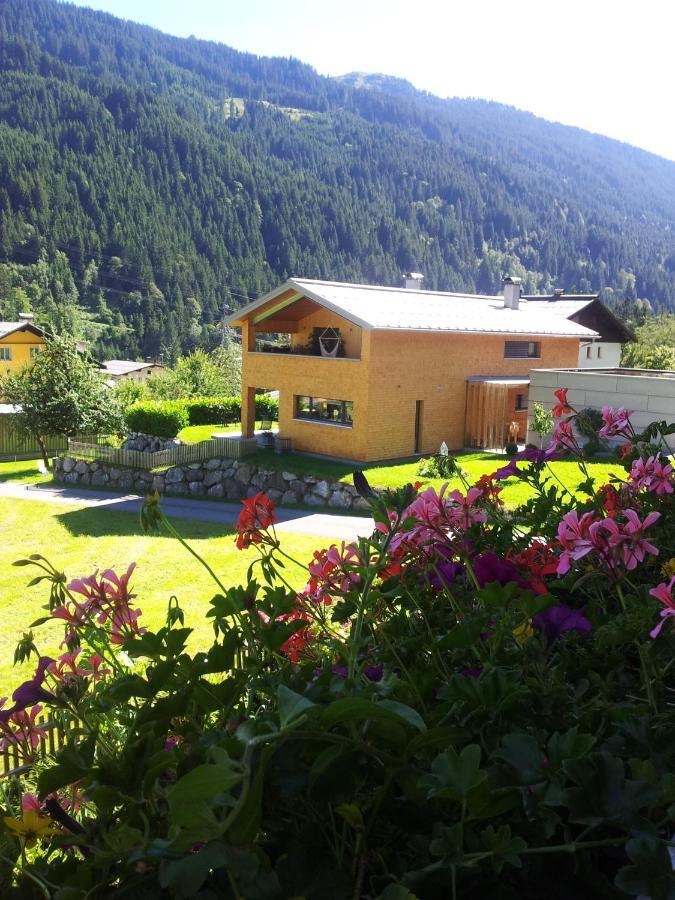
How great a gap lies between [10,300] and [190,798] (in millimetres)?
100690

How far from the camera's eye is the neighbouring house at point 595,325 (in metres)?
31.5

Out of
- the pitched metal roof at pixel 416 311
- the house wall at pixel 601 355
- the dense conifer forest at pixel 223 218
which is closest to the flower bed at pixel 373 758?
the pitched metal roof at pixel 416 311

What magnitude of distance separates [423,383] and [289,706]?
791 inches

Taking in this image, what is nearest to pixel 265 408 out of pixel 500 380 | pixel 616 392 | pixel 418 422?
pixel 418 422

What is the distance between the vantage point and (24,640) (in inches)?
42.3

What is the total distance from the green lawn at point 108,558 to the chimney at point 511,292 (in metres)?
12.9

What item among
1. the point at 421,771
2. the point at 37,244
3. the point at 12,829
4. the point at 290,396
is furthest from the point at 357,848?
the point at 37,244

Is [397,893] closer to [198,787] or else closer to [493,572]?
[198,787]

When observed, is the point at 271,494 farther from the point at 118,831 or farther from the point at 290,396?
the point at 118,831

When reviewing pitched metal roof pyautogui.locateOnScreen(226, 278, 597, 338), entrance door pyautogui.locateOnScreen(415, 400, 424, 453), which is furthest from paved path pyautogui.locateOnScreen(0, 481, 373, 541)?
pitched metal roof pyautogui.locateOnScreen(226, 278, 597, 338)

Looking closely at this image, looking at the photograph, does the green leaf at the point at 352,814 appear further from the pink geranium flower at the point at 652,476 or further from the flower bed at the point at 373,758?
the pink geranium flower at the point at 652,476

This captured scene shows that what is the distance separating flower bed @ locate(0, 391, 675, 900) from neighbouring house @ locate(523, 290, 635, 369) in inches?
1229

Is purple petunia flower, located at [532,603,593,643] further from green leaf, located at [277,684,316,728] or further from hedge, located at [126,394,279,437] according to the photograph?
hedge, located at [126,394,279,437]

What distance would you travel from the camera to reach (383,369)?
19469mm
